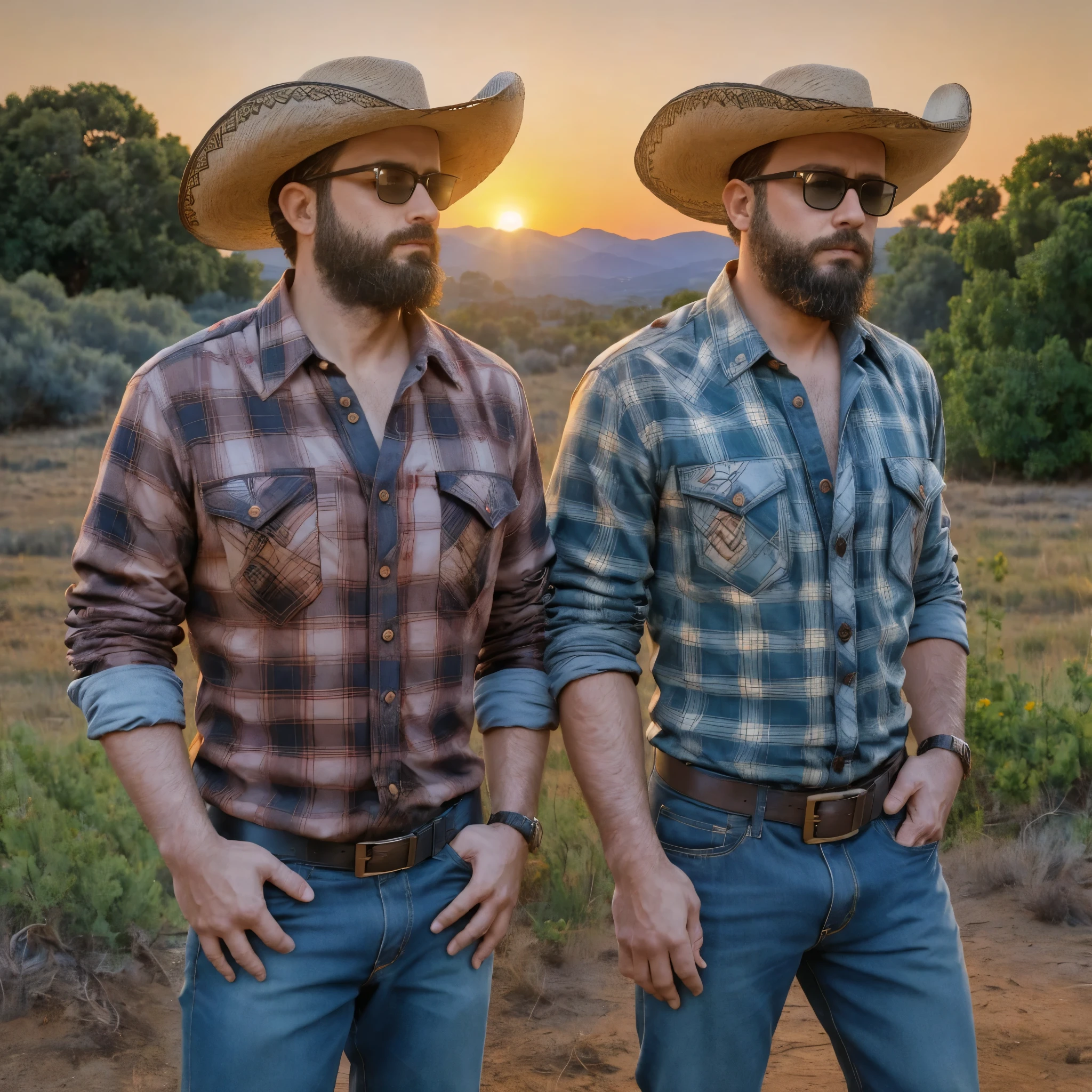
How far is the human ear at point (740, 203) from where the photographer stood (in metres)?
2.63

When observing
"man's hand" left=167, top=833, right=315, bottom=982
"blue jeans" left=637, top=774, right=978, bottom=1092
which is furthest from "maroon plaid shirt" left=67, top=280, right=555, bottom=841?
"blue jeans" left=637, top=774, right=978, bottom=1092

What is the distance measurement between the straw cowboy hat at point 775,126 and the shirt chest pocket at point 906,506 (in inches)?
25.7

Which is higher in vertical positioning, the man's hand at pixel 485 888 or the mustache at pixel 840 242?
the mustache at pixel 840 242

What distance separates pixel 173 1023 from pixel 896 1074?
111 inches

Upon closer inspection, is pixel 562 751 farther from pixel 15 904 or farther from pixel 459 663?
pixel 459 663

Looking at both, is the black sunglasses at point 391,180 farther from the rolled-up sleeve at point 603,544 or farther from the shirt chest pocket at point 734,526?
the shirt chest pocket at point 734,526

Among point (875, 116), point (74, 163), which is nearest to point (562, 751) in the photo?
point (875, 116)

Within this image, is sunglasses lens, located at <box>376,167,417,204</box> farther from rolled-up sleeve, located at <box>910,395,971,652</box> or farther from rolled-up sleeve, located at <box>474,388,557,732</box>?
rolled-up sleeve, located at <box>910,395,971,652</box>

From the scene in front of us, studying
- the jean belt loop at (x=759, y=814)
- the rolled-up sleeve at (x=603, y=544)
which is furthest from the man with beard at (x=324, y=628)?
the jean belt loop at (x=759, y=814)

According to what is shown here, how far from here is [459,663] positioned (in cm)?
232

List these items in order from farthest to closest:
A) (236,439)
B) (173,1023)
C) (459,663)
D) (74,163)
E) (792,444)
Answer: (74,163) → (173,1023) → (792,444) → (459,663) → (236,439)

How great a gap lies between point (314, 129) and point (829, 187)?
1.11 m

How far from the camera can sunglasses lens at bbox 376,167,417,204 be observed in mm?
2303

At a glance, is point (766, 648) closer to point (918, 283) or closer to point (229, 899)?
point (229, 899)
